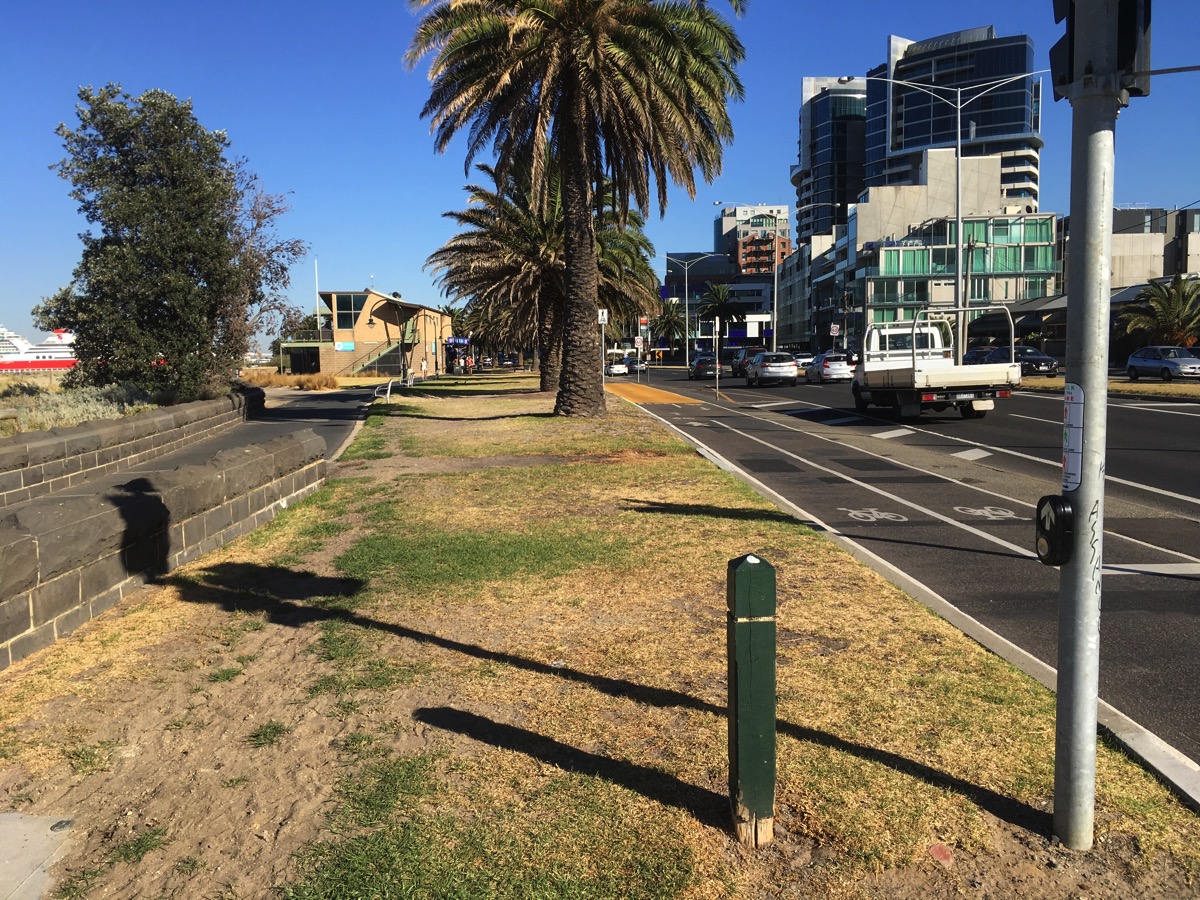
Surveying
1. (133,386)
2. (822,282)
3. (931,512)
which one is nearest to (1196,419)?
(931,512)

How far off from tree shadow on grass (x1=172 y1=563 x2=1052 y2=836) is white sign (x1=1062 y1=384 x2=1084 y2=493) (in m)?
1.37

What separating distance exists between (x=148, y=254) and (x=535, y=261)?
51.9ft

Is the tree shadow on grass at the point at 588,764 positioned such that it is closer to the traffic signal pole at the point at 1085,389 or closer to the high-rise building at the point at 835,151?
the traffic signal pole at the point at 1085,389

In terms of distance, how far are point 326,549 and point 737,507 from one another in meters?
4.51

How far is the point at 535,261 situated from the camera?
117 ft

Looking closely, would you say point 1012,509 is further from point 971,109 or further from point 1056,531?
point 971,109

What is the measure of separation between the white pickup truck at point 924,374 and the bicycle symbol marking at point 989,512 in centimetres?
986

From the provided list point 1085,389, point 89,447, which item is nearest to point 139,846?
point 1085,389

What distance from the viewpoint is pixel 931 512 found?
36.6ft

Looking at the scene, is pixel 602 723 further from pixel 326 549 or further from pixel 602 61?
pixel 602 61

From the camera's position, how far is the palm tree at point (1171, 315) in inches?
2126

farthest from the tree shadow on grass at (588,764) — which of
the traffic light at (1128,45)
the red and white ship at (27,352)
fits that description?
the red and white ship at (27,352)

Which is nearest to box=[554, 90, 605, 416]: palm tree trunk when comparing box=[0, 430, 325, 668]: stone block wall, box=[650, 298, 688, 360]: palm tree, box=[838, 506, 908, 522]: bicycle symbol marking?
box=[838, 506, 908, 522]: bicycle symbol marking

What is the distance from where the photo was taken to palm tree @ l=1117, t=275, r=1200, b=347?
2126 inches
